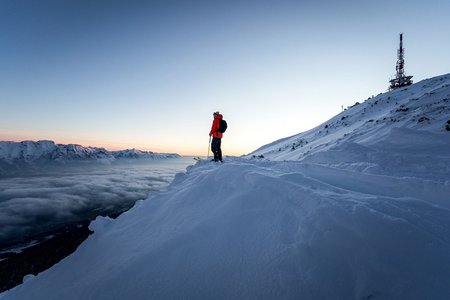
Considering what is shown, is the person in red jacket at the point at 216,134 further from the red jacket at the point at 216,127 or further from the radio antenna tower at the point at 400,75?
the radio antenna tower at the point at 400,75

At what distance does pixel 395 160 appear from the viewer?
7.54 metres

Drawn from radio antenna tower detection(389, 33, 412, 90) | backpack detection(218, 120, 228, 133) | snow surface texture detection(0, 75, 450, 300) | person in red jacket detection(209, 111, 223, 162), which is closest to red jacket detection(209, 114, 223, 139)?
person in red jacket detection(209, 111, 223, 162)

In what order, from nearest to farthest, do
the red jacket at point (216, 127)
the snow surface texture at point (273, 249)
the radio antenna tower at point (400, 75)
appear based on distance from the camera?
the snow surface texture at point (273, 249) → the red jacket at point (216, 127) → the radio antenna tower at point (400, 75)

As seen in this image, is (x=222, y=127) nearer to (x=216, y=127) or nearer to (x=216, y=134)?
(x=216, y=127)

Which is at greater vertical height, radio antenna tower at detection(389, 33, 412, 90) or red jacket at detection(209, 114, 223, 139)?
radio antenna tower at detection(389, 33, 412, 90)

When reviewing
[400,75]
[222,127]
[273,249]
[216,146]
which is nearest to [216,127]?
[222,127]

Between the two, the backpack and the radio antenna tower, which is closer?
the backpack

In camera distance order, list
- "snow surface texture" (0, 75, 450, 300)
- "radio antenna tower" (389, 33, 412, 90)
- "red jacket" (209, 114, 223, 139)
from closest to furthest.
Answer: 1. "snow surface texture" (0, 75, 450, 300)
2. "red jacket" (209, 114, 223, 139)
3. "radio antenna tower" (389, 33, 412, 90)

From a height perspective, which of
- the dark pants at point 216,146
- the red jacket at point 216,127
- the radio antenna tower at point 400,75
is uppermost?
the radio antenna tower at point 400,75

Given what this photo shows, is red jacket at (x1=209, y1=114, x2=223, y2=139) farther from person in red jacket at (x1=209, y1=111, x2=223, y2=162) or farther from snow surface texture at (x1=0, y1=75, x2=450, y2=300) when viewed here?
snow surface texture at (x1=0, y1=75, x2=450, y2=300)

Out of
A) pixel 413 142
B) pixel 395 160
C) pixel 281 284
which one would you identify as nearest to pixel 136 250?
pixel 281 284

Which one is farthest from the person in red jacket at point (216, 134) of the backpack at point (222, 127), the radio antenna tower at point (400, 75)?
the radio antenna tower at point (400, 75)

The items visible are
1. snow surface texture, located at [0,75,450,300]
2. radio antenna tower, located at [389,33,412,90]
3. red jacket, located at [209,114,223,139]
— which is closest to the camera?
snow surface texture, located at [0,75,450,300]

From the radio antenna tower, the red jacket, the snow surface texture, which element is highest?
the radio antenna tower
